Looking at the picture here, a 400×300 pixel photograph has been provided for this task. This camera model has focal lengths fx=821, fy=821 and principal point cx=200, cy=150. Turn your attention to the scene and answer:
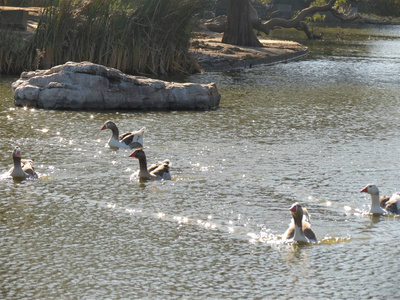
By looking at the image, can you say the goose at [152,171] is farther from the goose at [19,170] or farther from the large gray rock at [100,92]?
the large gray rock at [100,92]

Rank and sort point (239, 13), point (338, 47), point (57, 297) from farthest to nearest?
point (338, 47) → point (239, 13) → point (57, 297)

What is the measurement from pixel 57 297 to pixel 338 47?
38877 mm

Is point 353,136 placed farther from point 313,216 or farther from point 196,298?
point 196,298

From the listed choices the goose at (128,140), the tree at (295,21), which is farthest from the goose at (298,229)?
the tree at (295,21)

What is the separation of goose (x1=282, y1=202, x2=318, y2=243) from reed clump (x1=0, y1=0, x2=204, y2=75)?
15.9 meters

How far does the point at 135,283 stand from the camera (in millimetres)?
9000

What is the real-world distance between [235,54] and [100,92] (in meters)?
14.4

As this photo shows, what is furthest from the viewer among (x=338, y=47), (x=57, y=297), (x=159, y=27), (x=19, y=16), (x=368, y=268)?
(x=338, y=47)

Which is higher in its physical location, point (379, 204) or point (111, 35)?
point (111, 35)

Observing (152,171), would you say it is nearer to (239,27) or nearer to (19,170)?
(19,170)

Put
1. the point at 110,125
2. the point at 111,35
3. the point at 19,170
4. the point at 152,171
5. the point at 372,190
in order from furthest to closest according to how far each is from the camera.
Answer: the point at 111,35 → the point at 110,125 → the point at 152,171 → the point at 19,170 → the point at 372,190

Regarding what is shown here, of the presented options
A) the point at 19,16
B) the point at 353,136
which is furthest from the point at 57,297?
the point at 19,16

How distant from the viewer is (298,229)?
1041 centimetres

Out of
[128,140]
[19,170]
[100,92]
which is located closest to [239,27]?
[100,92]
